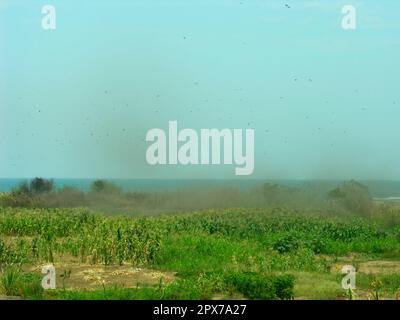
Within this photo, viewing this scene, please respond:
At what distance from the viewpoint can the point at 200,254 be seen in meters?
13.9

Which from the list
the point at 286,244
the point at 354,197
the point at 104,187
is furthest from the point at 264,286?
the point at 354,197

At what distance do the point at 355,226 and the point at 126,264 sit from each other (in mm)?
7299

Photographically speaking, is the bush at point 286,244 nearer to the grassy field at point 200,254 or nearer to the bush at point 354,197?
the grassy field at point 200,254

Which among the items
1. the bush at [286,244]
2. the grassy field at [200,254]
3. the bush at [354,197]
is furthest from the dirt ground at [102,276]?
the bush at [354,197]

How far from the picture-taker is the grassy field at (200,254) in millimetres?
11008

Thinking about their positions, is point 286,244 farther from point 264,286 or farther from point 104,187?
point 104,187

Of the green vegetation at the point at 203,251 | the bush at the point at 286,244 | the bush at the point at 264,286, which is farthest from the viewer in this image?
the bush at the point at 286,244

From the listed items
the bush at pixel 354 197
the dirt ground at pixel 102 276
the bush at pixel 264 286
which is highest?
the bush at pixel 354 197

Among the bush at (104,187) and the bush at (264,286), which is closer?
the bush at (264,286)

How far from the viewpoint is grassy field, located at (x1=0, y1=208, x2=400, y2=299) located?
11.0 meters

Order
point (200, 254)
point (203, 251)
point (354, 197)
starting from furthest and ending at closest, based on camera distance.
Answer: point (354, 197)
point (203, 251)
point (200, 254)
